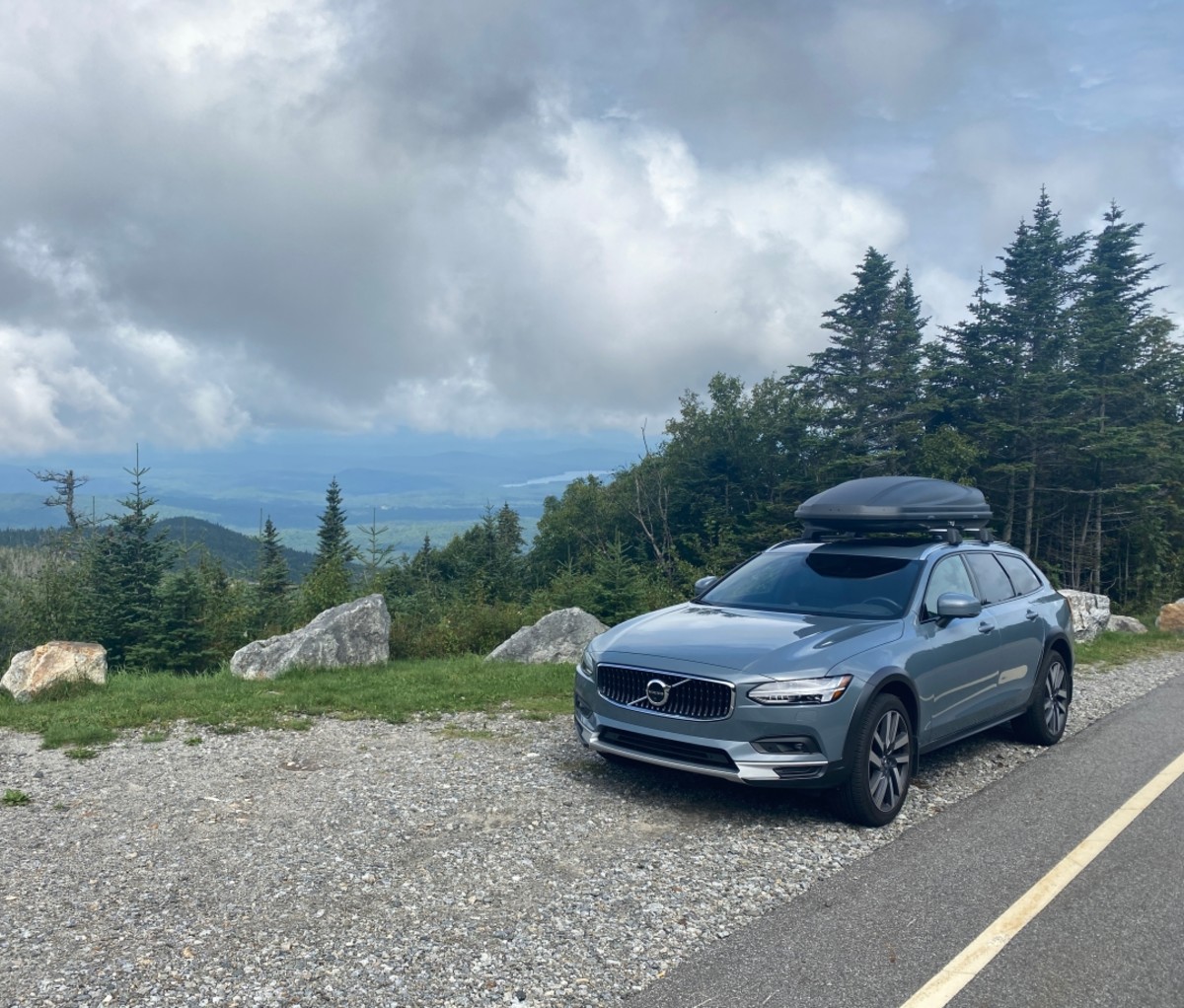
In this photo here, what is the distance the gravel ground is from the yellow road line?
95 centimetres

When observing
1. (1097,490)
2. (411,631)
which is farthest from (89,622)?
(1097,490)

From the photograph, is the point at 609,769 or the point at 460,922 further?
the point at 609,769

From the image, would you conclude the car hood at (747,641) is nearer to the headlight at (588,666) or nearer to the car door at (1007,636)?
the headlight at (588,666)

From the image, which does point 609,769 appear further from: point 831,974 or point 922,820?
point 831,974

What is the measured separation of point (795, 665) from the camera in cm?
586

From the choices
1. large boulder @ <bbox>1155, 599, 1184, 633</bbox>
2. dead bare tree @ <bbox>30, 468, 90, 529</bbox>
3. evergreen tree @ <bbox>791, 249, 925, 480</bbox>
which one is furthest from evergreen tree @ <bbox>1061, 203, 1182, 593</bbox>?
dead bare tree @ <bbox>30, 468, 90, 529</bbox>

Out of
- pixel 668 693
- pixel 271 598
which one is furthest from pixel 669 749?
pixel 271 598

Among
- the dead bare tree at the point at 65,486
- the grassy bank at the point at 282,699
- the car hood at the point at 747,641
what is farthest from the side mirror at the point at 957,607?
the dead bare tree at the point at 65,486

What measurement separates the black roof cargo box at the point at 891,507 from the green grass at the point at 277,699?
11.3 ft

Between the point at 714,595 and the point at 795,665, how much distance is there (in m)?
2.02

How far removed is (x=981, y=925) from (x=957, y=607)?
2.76 meters

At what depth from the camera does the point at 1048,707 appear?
8406mm

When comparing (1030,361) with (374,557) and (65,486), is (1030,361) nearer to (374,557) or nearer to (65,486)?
(374,557)

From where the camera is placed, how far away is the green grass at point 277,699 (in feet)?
28.6
